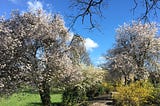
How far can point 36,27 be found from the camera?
2606 cm

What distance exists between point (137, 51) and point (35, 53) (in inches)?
950

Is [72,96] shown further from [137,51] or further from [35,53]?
[137,51]

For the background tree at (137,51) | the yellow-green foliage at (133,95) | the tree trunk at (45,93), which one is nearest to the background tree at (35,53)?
the tree trunk at (45,93)

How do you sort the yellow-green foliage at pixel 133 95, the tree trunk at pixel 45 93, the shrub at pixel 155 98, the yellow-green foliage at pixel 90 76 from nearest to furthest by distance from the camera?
the yellow-green foliage at pixel 133 95 < the tree trunk at pixel 45 93 < the shrub at pixel 155 98 < the yellow-green foliage at pixel 90 76

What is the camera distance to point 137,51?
47156 millimetres

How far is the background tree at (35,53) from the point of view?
24.8 meters

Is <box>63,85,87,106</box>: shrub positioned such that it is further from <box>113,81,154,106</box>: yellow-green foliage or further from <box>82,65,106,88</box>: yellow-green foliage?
<box>82,65,106,88</box>: yellow-green foliage

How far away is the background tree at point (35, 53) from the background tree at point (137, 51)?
20.3 metres

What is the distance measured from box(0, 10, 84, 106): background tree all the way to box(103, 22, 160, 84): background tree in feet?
66.4

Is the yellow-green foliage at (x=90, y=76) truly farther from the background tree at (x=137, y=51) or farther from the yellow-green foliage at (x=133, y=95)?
the yellow-green foliage at (x=133, y=95)

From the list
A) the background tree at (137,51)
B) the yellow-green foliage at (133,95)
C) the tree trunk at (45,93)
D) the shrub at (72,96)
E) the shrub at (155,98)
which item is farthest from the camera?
the background tree at (137,51)

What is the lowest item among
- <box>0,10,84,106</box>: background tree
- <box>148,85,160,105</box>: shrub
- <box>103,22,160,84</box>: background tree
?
<box>148,85,160,105</box>: shrub

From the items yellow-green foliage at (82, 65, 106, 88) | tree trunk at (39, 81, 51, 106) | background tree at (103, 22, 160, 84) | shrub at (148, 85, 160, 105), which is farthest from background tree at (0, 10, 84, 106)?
background tree at (103, 22, 160, 84)

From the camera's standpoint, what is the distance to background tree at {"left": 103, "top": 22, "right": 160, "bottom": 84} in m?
46.6
